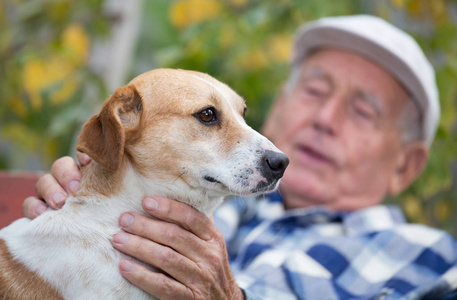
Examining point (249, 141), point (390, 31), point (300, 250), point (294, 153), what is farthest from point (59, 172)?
point (390, 31)

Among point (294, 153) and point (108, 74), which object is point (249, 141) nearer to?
Answer: point (294, 153)

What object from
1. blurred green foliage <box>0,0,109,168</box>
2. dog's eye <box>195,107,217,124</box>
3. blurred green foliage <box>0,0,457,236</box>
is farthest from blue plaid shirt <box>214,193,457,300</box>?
blurred green foliage <box>0,0,109,168</box>

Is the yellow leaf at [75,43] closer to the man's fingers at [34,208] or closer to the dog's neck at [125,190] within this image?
the man's fingers at [34,208]

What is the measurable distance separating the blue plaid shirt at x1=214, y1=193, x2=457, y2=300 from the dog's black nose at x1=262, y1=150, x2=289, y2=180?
414mm

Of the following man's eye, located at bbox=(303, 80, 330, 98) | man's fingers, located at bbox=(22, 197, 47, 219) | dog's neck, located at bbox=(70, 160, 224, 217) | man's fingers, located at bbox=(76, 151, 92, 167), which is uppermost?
dog's neck, located at bbox=(70, 160, 224, 217)

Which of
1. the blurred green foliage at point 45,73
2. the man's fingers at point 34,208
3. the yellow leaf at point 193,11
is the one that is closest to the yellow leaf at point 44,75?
the blurred green foliage at point 45,73

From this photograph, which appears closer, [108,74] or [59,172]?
[59,172]

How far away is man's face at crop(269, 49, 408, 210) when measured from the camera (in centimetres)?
209

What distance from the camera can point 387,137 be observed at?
2.21 meters

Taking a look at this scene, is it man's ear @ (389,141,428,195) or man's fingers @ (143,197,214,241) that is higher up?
man's fingers @ (143,197,214,241)

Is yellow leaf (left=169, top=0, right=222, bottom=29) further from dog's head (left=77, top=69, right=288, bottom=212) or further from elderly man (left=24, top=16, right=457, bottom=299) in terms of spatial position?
dog's head (left=77, top=69, right=288, bottom=212)

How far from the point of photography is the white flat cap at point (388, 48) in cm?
215

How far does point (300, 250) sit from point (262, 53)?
5.84ft

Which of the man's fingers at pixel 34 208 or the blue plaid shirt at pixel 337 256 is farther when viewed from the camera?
the blue plaid shirt at pixel 337 256
